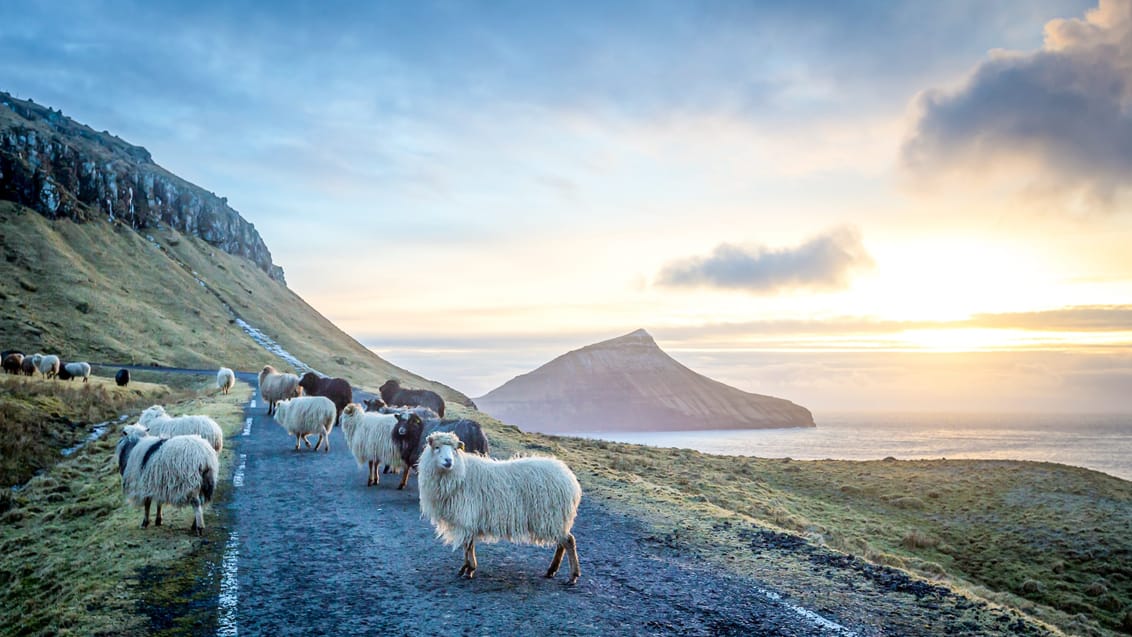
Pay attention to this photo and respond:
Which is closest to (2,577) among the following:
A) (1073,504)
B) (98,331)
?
(1073,504)

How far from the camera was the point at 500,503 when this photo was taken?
862 centimetres

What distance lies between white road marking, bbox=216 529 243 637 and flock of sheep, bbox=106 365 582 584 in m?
1.26

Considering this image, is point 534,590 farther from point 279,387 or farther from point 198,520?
point 279,387

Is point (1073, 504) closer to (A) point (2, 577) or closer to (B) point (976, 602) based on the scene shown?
(B) point (976, 602)

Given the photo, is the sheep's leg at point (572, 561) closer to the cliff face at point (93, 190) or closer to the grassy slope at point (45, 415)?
the grassy slope at point (45, 415)

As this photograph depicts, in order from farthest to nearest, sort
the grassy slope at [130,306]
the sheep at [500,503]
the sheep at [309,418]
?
the grassy slope at [130,306]
the sheep at [309,418]
the sheep at [500,503]

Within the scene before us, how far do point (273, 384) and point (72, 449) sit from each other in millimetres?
7299

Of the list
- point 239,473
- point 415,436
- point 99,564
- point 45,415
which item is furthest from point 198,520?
point 45,415

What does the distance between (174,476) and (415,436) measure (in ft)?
16.8

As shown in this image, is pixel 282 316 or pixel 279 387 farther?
pixel 282 316

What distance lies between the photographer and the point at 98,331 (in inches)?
2505

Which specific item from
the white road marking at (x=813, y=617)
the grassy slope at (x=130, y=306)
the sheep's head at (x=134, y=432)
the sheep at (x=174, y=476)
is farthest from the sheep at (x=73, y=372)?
the white road marking at (x=813, y=617)

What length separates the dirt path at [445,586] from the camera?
695cm

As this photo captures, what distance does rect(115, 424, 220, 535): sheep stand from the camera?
417 inches
